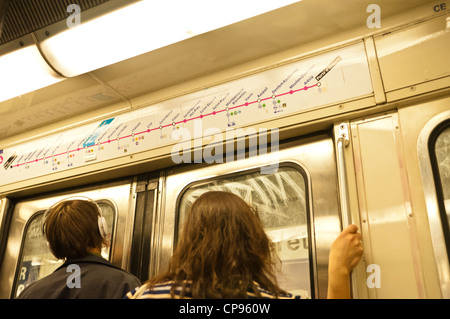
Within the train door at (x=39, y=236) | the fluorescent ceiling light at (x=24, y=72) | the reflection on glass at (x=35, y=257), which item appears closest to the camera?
the fluorescent ceiling light at (x=24, y=72)

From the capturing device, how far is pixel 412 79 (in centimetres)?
181

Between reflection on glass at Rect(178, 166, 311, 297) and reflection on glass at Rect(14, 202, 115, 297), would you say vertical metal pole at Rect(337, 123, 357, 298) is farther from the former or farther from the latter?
reflection on glass at Rect(14, 202, 115, 297)

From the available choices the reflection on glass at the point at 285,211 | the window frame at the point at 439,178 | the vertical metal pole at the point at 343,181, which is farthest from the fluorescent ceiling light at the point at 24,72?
the window frame at the point at 439,178

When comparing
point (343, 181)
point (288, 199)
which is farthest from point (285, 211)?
point (343, 181)

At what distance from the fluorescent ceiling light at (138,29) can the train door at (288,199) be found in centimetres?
81

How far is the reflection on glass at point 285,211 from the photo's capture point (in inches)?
79.0

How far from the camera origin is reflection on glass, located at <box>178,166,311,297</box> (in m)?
2.01

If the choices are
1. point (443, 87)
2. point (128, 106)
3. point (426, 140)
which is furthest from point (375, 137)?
point (128, 106)

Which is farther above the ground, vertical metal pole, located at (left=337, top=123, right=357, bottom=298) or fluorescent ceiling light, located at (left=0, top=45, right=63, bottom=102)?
fluorescent ceiling light, located at (left=0, top=45, right=63, bottom=102)

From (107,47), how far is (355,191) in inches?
58.1

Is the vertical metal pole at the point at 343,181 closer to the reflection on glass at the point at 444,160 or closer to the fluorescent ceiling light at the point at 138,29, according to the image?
the reflection on glass at the point at 444,160

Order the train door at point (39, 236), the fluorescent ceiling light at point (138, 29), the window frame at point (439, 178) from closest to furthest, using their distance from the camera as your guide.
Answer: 1. the window frame at point (439, 178)
2. the fluorescent ceiling light at point (138, 29)
3. the train door at point (39, 236)

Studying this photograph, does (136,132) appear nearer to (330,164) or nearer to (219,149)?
(219,149)

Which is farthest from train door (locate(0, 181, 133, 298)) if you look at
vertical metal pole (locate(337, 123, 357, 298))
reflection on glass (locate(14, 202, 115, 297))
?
vertical metal pole (locate(337, 123, 357, 298))
